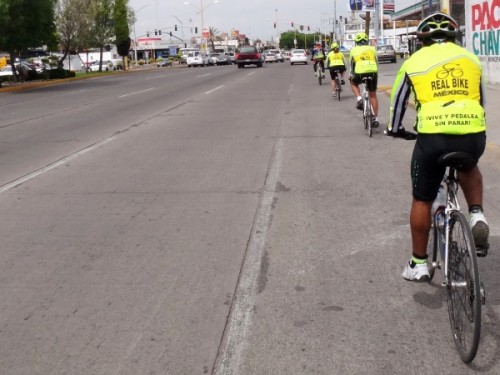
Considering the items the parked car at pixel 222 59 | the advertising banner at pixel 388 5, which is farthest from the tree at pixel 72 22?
the parked car at pixel 222 59

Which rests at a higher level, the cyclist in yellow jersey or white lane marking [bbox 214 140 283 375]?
the cyclist in yellow jersey

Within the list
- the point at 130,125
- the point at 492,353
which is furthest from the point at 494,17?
the point at 492,353

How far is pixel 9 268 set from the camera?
534cm

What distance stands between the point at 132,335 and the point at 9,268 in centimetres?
185

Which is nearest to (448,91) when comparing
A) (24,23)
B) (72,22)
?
(24,23)

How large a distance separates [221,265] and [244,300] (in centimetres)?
78

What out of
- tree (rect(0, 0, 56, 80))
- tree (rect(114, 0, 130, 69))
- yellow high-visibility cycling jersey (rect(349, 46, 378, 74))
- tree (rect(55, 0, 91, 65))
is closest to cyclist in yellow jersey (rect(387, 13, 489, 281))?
yellow high-visibility cycling jersey (rect(349, 46, 378, 74))

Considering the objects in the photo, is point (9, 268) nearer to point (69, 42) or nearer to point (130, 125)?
point (130, 125)

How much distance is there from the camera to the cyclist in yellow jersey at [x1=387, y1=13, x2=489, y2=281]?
3.72 meters

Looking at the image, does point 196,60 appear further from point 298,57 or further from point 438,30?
point 438,30

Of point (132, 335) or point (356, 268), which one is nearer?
point (132, 335)

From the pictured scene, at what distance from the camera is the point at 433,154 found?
3779mm

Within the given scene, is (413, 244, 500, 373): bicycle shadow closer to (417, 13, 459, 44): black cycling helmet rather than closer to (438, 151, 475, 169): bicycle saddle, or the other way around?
(438, 151, 475, 169): bicycle saddle

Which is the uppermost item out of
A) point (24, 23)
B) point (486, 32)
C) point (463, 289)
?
point (24, 23)
